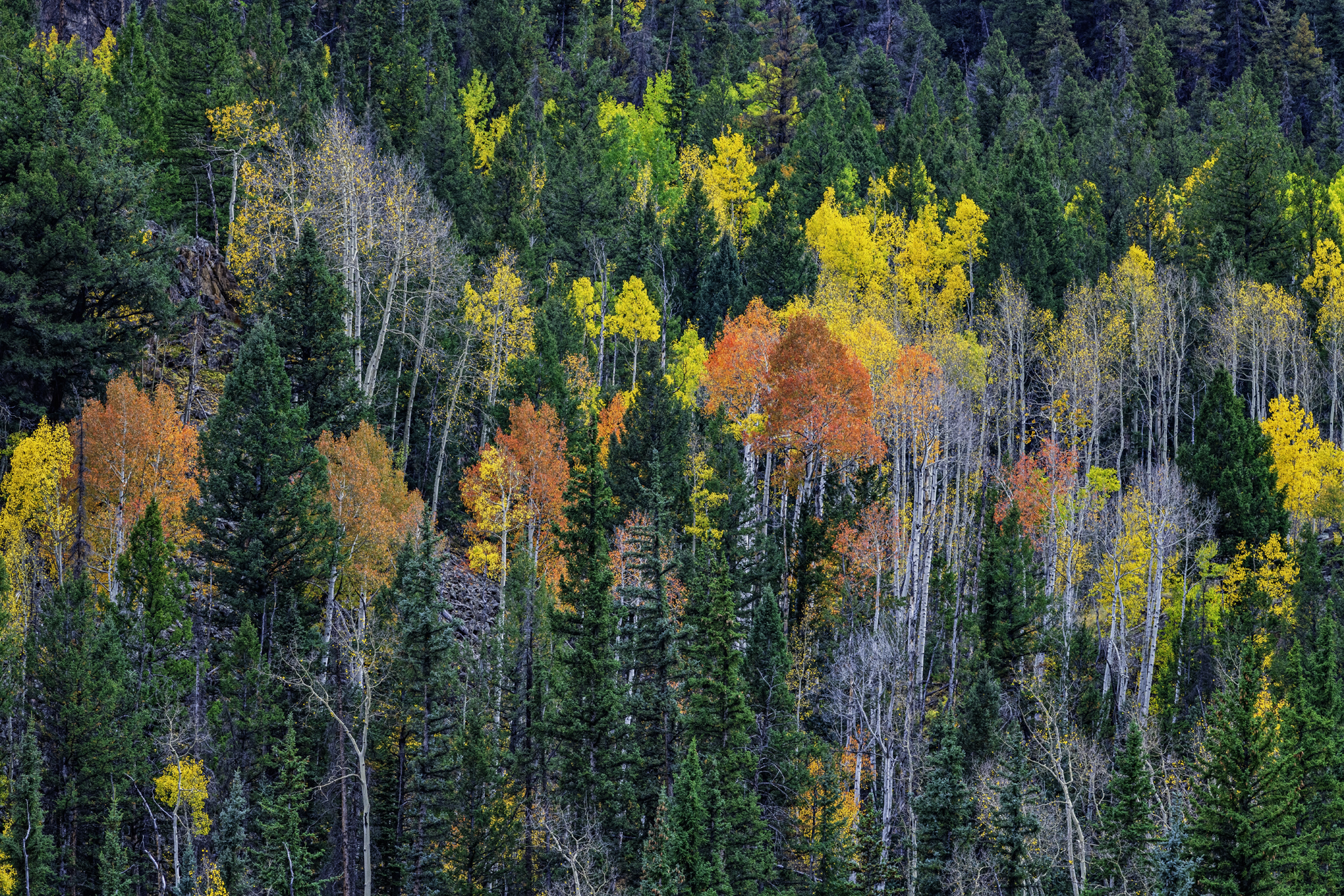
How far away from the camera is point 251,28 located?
6938 cm

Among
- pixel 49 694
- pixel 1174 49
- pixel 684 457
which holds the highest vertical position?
pixel 1174 49

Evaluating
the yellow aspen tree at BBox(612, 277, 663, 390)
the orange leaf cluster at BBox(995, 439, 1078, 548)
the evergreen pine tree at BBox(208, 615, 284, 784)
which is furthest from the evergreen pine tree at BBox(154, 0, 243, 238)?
the orange leaf cluster at BBox(995, 439, 1078, 548)

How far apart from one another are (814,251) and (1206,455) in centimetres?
2126

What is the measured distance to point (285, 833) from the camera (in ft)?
123

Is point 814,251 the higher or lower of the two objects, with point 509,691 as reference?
higher

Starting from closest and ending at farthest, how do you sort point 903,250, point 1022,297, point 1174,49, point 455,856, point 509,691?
A: 1. point 455,856
2. point 509,691
3. point 1022,297
4. point 903,250
5. point 1174,49

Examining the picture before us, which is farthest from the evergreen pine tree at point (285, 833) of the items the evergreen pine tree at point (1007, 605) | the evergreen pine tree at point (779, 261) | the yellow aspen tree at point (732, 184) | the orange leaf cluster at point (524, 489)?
the yellow aspen tree at point (732, 184)

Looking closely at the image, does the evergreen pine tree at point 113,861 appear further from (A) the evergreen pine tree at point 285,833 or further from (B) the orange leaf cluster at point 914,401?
(B) the orange leaf cluster at point 914,401

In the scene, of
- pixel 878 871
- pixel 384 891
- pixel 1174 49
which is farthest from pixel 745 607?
pixel 1174 49

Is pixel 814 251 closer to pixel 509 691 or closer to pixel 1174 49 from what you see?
pixel 509 691

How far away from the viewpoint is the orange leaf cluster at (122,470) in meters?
43.9

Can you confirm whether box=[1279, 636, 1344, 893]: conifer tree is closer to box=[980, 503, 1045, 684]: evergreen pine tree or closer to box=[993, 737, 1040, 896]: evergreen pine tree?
box=[993, 737, 1040, 896]: evergreen pine tree

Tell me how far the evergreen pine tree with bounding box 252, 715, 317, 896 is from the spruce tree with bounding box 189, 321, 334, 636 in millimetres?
4113

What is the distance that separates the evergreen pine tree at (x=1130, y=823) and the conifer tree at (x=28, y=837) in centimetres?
2928
